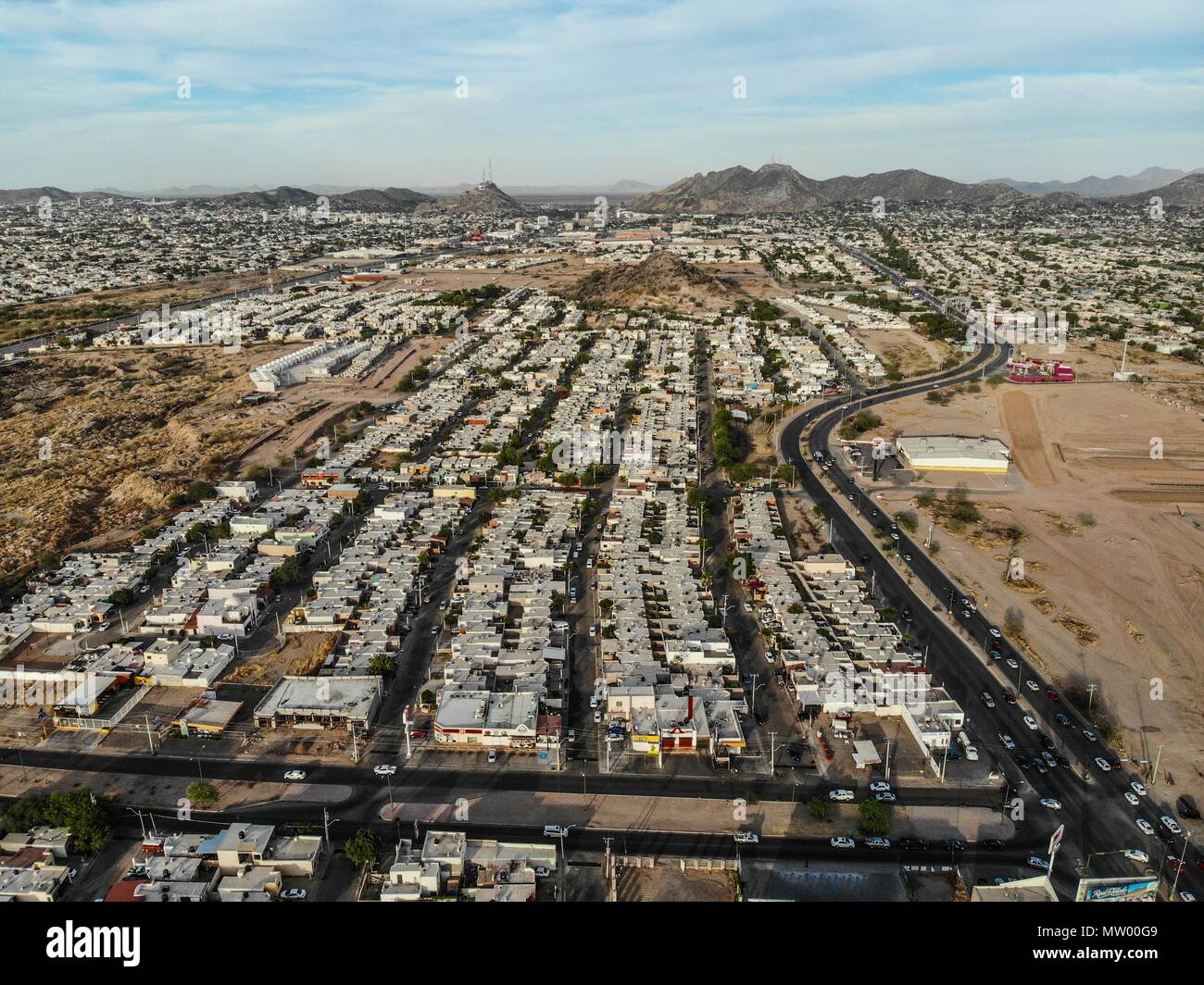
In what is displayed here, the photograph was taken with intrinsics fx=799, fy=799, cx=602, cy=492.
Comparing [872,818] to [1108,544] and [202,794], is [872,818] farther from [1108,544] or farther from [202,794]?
[1108,544]

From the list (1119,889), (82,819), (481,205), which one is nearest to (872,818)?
(1119,889)

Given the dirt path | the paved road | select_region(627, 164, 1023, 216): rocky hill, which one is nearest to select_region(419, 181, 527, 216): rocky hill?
select_region(627, 164, 1023, 216): rocky hill

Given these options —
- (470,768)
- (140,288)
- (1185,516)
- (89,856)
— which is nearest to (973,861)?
(470,768)

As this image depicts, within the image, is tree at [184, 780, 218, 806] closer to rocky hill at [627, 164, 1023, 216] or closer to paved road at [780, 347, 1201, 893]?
paved road at [780, 347, 1201, 893]

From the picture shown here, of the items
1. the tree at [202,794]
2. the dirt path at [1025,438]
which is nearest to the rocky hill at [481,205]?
the dirt path at [1025,438]

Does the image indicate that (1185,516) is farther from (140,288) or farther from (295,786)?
(140,288)
